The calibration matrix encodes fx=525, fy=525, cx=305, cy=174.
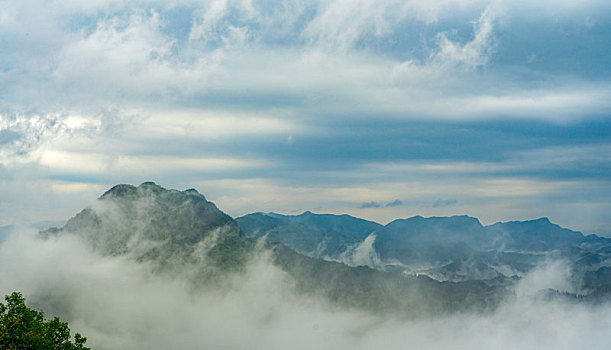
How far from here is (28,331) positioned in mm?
99500

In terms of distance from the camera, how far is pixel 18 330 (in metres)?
98.6

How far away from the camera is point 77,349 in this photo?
102 metres

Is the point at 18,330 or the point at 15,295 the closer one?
the point at 18,330

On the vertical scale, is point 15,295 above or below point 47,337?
above

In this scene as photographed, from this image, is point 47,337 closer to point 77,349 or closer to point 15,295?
point 77,349

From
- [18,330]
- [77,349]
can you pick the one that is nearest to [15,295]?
[18,330]

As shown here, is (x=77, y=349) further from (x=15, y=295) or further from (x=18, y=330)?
(x=15, y=295)

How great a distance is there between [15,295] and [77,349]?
17.8m

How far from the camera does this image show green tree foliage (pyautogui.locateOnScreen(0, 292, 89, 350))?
9469 cm

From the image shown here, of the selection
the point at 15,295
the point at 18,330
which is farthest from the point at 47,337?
the point at 15,295

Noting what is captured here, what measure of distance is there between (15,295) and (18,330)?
10666 millimetres

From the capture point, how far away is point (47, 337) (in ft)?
331

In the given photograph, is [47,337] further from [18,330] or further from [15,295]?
[15,295]

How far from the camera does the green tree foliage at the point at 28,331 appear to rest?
94688mm
